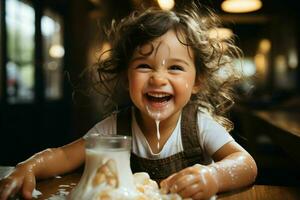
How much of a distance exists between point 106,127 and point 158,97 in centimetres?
30

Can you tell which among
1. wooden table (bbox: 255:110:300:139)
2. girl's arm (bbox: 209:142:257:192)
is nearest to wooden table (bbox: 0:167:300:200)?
girl's arm (bbox: 209:142:257:192)

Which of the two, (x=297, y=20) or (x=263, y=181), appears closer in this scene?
(x=263, y=181)

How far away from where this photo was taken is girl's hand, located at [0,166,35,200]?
0.86 m

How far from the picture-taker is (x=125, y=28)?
1.49 metres

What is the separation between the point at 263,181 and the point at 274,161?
51cm

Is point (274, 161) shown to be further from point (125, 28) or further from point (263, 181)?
point (125, 28)

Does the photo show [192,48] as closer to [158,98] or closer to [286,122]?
[158,98]

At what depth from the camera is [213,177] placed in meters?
0.89

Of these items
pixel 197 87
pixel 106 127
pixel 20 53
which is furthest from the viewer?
pixel 20 53

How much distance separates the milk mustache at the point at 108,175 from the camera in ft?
2.42

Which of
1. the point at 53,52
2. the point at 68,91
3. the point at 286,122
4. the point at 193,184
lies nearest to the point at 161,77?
the point at 193,184

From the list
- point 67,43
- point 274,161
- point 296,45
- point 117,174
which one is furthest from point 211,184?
point 296,45

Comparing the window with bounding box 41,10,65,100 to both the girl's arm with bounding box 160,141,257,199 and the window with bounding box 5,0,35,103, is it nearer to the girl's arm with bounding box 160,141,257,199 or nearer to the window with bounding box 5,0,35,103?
the window with bounding box 5,0,35,103

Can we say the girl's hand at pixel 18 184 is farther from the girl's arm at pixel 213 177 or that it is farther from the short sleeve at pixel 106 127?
the short sleeve at pixel 106 127
